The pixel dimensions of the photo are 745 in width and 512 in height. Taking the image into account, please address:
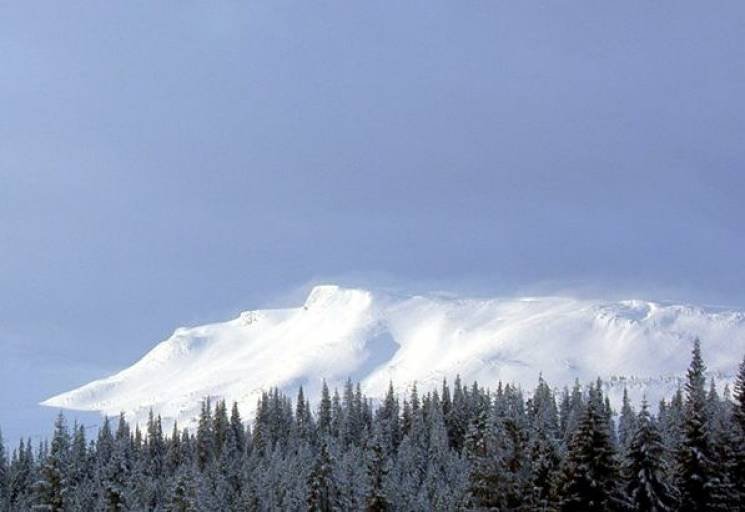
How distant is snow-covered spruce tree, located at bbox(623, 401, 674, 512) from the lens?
54188 millimetres

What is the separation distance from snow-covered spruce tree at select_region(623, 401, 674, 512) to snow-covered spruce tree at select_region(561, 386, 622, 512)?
3.87ft

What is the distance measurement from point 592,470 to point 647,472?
124 inches

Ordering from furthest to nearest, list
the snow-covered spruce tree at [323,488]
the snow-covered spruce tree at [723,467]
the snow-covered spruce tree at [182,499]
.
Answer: the snow-covered spruce tree at [323,488], the snow-covered spruce tree at [182,499], the snow-covered spruce tree at [723,467]

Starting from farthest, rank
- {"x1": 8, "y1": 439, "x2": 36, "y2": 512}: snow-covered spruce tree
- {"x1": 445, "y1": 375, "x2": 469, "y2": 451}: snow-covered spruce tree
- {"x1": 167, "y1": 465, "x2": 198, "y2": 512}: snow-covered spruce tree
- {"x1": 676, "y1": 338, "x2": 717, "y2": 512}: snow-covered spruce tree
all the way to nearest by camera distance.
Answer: {"x1": 445, "y1": 375, "x2": 469, "y2": 451}: snow-covered spruce tree → {"x1": 8, "y1": 439, "x2": 36, "y2": 512}: snow-covered spruce tree → {"x1": 167, "y1": 465, "x2": 198, "y2": 512}: snow-covered spruce tree → {"x1": 676, "y1": 338, "x2": 717, "y2": 512}: snow-covered spruce tree

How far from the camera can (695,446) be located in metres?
61.8

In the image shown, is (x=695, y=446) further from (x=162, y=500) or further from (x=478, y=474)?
(x=162, y=500)

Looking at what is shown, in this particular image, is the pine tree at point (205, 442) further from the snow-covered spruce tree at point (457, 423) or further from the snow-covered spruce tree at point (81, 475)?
the snow-covered spruce tree at point (457, 423)

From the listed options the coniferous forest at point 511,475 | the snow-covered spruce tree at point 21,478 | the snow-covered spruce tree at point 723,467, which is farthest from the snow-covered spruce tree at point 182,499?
the snow-covered spruce tree at point 21,478

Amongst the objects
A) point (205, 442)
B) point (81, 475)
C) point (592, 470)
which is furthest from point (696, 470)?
point (205, 442)

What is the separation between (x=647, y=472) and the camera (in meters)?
54.5

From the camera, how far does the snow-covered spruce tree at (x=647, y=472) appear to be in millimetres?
54188

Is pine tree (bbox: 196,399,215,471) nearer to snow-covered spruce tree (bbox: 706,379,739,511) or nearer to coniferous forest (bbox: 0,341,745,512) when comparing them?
coniferous forest (bbox: 0,341,745,512)

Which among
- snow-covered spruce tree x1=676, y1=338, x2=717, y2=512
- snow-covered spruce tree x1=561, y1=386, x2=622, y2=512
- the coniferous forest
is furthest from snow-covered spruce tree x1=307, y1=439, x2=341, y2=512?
snow-covered spruce tree x1=561, y1=386, x2=622, y2=512

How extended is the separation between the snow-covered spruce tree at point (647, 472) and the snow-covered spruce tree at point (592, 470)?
1.18 m
